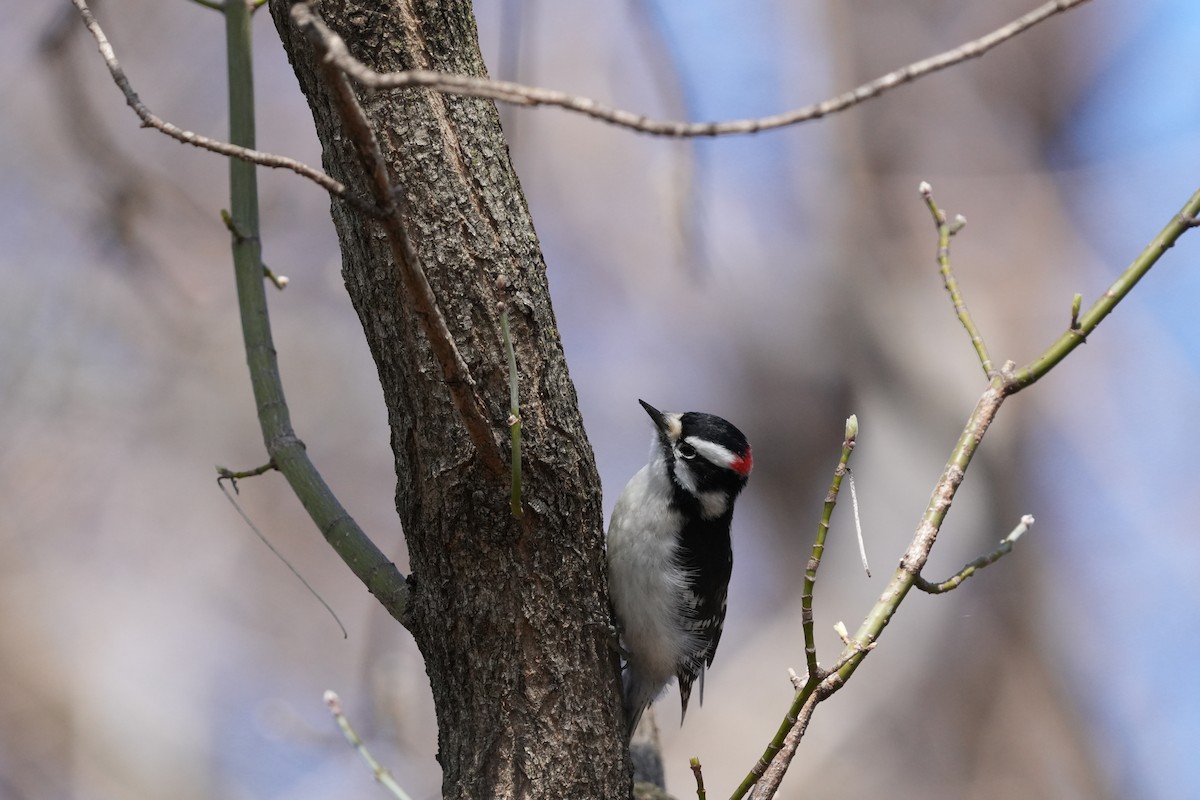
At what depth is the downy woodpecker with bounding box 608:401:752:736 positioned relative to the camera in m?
3.12

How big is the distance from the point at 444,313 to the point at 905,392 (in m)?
5.95

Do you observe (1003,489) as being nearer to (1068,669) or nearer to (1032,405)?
(1032,405)

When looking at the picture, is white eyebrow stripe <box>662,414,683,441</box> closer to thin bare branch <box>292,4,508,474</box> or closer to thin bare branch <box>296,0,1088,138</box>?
thin bare branch <box>292,4,508,474</box>

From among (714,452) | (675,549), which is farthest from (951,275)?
(675,549)

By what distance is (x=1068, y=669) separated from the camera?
→ 23.4 feet

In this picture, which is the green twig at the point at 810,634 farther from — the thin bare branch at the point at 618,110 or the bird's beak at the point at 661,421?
the bird's beak at the point at 661,421

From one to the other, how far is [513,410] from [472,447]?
6.5 inches

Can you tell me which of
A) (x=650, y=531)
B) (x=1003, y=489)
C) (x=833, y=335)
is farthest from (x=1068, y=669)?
(x=650, y=531)

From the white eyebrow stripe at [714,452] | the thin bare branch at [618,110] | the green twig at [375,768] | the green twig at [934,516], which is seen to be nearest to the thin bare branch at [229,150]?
the thin bare branch at [618,110]

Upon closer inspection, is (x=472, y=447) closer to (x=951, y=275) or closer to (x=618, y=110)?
(x=618, y=110)

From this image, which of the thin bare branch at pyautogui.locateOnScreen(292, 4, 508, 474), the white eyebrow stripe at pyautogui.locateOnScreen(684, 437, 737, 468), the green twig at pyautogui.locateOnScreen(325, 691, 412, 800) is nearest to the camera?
the thin bare branch at pyautogui.locateOnScreen(292, 4, 508, 474)

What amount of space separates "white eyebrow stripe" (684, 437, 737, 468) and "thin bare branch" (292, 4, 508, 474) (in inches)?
57.8

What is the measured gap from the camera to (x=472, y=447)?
6.50ft

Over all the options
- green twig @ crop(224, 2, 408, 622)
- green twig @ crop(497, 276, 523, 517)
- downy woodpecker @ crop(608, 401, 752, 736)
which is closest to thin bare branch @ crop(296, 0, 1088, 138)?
green twig @ crop(497, 276, 523, 517)
